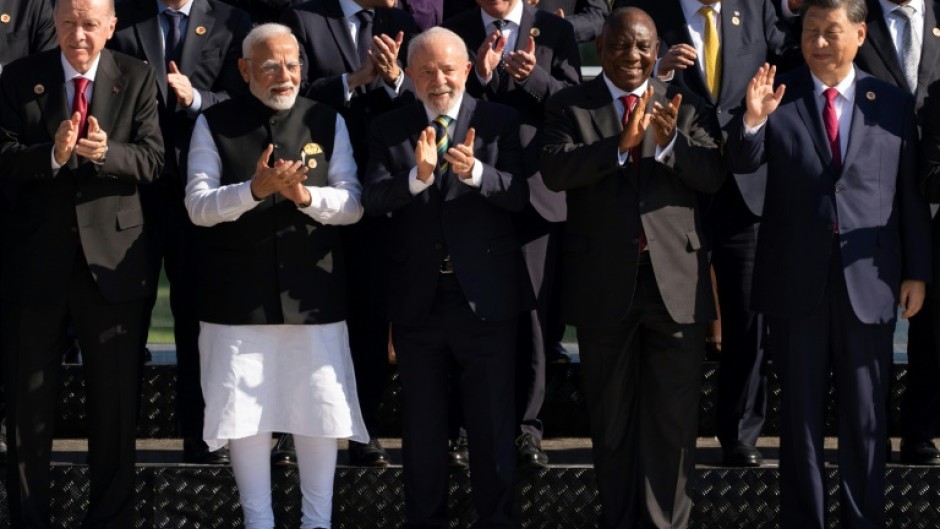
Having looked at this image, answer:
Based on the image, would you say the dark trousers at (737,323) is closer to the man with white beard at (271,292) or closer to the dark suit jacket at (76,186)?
the man with white beard at (271,292)

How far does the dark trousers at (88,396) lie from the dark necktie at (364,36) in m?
1.35

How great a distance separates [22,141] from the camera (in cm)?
600

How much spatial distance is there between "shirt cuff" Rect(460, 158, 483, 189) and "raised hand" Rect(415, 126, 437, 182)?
0.13 meters

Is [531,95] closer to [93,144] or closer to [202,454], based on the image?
[93,144]

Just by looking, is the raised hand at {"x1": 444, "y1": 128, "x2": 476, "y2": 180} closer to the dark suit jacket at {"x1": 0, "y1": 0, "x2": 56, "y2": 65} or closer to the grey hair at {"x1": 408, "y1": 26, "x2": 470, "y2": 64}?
the grey hair at {"x1": 408, "y1": 26, "x2": 470, "y2": 64}

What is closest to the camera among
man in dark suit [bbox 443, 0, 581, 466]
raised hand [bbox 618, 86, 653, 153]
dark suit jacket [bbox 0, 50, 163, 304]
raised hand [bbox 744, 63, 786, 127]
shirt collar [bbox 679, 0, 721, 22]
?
raised hand [bbox 618, 86, 653, 153]

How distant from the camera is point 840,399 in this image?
234 inches

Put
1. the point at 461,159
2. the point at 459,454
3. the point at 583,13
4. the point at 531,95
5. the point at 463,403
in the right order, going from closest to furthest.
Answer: the point at 461,159
the point at 463,403
the point at 531,95
the point at 459,454
the point at 583,13

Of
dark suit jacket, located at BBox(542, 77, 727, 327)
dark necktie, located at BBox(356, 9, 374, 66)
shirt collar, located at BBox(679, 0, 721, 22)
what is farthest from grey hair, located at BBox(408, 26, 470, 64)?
shirt collar, located at BBox(679, 0, 721, 22)

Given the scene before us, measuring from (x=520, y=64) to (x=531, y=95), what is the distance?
14cm

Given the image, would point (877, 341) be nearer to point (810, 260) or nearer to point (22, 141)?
point (810, 260)

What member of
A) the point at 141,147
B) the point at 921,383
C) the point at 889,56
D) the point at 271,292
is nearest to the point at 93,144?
the point at 141,147

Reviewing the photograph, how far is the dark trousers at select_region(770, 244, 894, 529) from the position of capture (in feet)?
19.3

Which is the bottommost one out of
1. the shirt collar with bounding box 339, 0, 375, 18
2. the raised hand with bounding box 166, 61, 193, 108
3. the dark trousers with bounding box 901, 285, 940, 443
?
the dark trousers with bounding box 901, 285, 940, 443
